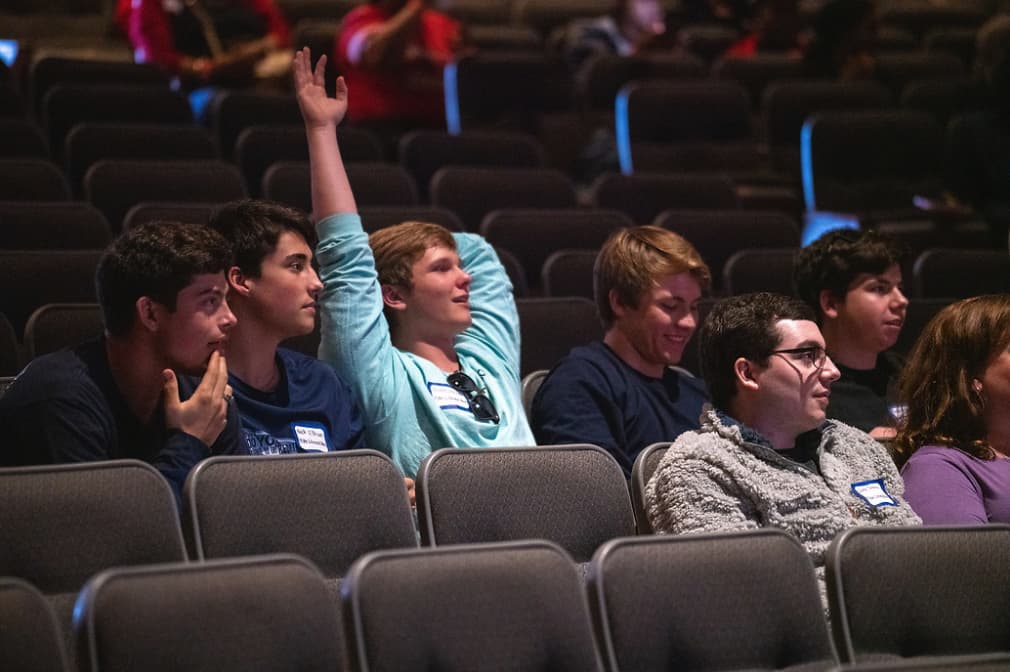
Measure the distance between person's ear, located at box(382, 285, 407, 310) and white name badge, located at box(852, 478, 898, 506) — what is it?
1.08m

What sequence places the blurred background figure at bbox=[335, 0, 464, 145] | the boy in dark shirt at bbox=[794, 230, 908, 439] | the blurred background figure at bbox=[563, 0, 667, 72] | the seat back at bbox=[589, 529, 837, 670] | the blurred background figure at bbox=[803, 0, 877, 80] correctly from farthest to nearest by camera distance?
the blurred background figure at bbox=[563, 0, 667, 72] → the blurred background figure at bbox=[803, 0, 877, 80] → the blurred background figure at bbox=[335, 0, 464, 145] → the boy in dark shirt at bbox=[794, 230, 908, 439] → the seat back at bbox=[589, 529, 837, 670]

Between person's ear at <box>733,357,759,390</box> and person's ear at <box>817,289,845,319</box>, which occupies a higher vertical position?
person's ear at <box>733,357,759,390</box>

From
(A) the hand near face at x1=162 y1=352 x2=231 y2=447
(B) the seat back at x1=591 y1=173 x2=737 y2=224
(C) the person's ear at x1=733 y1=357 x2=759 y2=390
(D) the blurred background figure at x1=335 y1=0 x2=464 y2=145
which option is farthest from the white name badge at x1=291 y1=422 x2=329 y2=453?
(D) the blurred background figure at x1=335 y1=0 x2=464 y2=145

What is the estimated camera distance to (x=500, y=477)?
97.7 inches

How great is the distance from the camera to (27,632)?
1.80 m

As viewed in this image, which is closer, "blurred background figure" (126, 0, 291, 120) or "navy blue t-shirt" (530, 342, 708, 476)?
"navy blue t-shirt" (530, 342, 708, 476)

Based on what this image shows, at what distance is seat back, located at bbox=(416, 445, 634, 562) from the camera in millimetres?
2420

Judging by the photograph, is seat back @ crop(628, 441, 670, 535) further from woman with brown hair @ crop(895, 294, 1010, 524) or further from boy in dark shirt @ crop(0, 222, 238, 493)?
boy in dark shirt @ crop(0, 222, 238, 493)

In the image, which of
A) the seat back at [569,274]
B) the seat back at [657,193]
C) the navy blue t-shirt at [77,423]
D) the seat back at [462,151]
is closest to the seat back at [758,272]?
the seat back at [569,274]

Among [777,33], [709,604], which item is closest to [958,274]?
[709,604]

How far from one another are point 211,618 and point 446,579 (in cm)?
33

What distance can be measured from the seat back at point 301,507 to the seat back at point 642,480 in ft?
1.65

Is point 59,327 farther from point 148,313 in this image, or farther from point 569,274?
point 569,274

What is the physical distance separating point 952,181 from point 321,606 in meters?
4.00
